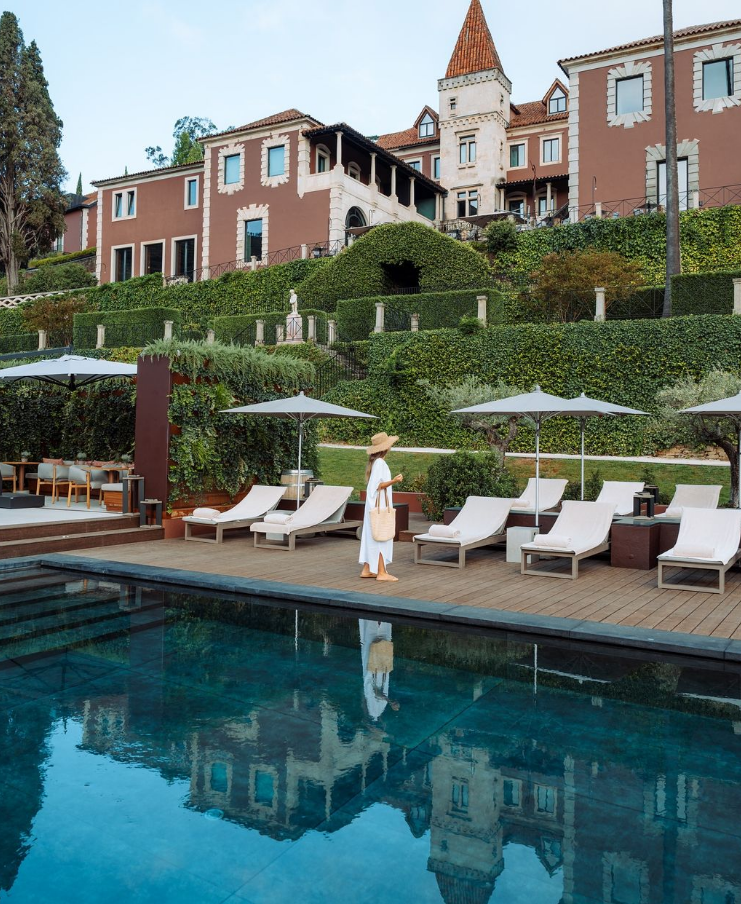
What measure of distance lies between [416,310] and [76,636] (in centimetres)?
1934

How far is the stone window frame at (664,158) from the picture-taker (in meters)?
27.1

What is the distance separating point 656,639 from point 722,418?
25.7ft

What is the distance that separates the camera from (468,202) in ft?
128

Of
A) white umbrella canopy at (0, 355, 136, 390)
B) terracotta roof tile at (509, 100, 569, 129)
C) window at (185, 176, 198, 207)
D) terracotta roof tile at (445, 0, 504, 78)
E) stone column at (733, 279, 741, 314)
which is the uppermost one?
terracotta roof tile at (445, 0, 504, 78)

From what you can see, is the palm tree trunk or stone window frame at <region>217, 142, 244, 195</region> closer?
the palm tree trunk

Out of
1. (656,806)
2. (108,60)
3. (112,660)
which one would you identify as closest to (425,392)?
(108,60)

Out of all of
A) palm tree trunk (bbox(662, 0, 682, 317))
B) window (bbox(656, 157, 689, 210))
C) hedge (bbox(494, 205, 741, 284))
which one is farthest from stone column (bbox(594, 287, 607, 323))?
window (bbox(656, 157, 689, 210))

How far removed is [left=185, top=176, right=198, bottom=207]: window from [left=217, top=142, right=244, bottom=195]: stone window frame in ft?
8.03

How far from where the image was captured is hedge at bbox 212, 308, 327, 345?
25359 millimetres

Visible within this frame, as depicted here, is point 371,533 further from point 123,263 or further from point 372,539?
point 123,263

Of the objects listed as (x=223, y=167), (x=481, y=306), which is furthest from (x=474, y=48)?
(x=481, y=306)

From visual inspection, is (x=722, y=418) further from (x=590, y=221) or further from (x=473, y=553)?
(x=590, y=221)

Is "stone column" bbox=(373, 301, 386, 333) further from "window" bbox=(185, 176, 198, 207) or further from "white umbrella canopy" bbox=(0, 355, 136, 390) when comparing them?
"window" bbox=(185, 176, 198, 207)

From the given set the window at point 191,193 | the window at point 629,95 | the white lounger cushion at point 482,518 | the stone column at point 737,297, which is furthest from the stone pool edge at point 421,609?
the window at point 191,193
